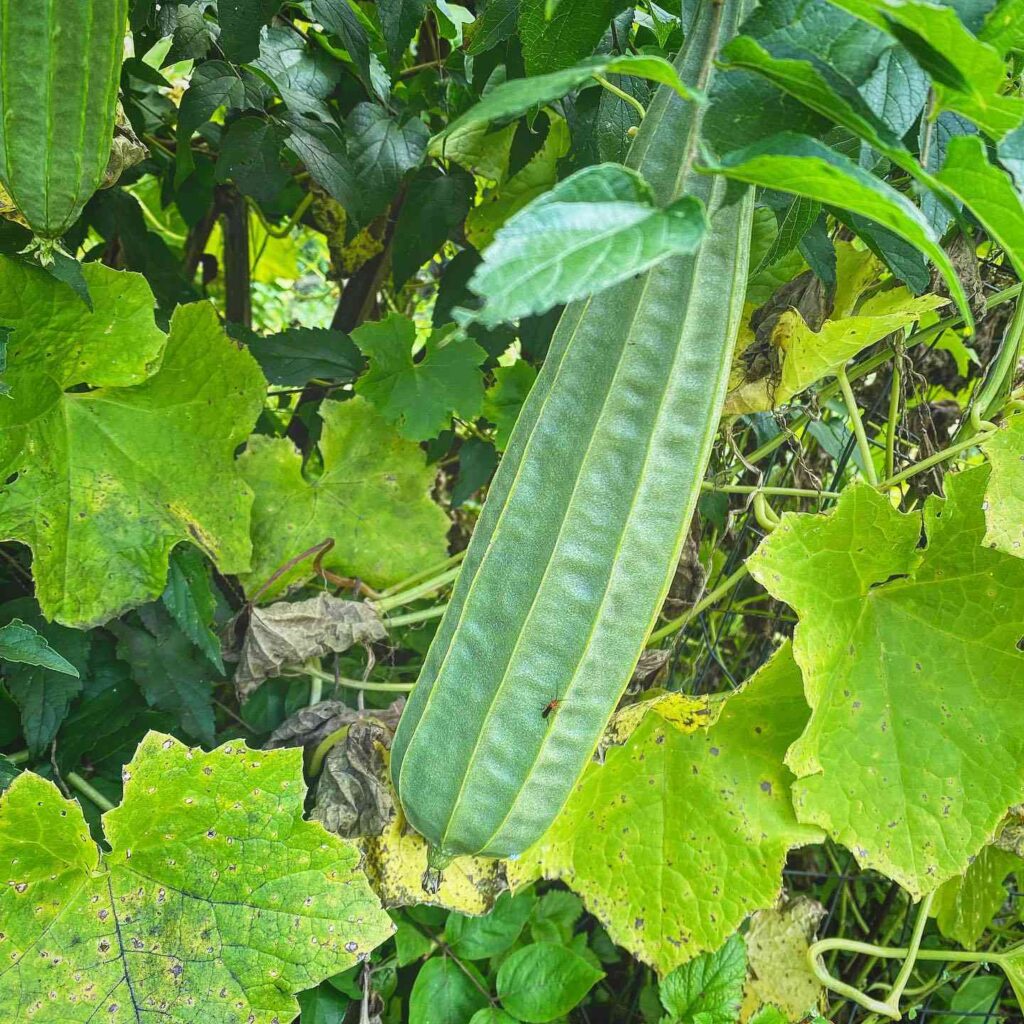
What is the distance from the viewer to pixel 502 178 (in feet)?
3.73

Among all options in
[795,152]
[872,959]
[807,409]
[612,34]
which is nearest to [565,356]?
[795,152]

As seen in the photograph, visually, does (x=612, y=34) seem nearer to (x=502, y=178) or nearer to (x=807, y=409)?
(x=502, y=178)

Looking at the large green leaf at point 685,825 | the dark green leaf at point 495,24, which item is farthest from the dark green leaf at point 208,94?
the large green leaf at point 685,825

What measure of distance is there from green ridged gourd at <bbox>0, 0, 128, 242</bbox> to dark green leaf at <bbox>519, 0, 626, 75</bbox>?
0.31m

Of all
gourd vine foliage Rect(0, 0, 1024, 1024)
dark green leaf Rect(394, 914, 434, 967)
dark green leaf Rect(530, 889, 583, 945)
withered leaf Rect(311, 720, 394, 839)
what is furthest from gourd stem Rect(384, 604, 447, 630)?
dark green leaf Rect(530, 889, 583, 945)

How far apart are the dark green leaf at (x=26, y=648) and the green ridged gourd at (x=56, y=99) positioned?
329mm

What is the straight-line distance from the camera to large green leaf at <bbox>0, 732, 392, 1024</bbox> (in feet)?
2.65

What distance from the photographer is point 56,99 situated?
2.28 ft

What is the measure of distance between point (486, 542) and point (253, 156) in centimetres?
60

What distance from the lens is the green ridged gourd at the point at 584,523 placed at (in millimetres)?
605

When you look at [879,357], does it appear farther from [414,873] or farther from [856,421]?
[414,873]

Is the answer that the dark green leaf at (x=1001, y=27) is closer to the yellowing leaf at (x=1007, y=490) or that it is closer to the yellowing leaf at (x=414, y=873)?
the yellowing leaf at (x=1007, y=490)

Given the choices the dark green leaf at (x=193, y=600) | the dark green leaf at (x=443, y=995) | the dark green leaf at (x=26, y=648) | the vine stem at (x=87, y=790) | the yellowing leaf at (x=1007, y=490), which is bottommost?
the dark green leaf at (x=443, y=995)

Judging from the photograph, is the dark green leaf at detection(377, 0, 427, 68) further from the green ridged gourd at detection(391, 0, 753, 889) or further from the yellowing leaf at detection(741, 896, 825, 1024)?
the yellowing leaf at detection(741, 896, 825, 1024)
